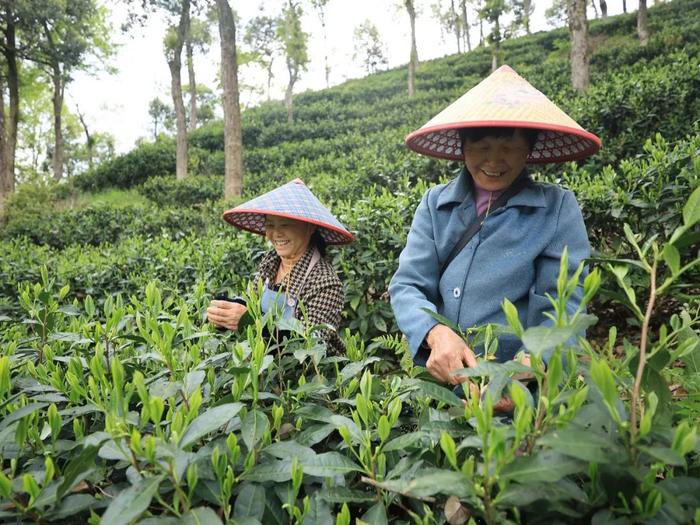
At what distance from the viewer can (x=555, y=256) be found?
1498 mm

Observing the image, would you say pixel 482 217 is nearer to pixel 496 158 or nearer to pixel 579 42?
pixel 496 158

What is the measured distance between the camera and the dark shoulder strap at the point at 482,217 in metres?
1.62

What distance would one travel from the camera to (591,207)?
279 centimetres

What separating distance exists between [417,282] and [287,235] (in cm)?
101

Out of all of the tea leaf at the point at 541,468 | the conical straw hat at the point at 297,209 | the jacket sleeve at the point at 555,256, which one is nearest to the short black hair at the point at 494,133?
the jacket sleeve at the point at 555,256

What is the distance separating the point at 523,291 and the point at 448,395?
0.83m

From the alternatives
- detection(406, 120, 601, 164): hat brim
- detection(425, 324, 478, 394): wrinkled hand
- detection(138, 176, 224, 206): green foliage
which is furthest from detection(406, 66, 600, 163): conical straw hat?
detection(138, 176, 224, 206): green foliage

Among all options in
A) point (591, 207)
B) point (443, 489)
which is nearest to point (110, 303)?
point (443, 489)

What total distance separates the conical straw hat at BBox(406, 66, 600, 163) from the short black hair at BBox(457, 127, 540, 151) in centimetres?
8

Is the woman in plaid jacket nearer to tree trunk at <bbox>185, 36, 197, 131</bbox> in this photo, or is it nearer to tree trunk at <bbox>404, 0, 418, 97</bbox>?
tree trunk at <bbox>404, 0, 418, 97</bbox>

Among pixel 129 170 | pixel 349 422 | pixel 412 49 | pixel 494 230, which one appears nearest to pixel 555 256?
pixel 494 230

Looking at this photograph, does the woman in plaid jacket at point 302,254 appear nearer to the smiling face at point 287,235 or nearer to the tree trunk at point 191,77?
the smiling face at point 287,235

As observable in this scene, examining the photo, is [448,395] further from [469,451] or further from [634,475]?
[634,475]

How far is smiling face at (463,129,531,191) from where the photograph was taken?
5.18 ft
